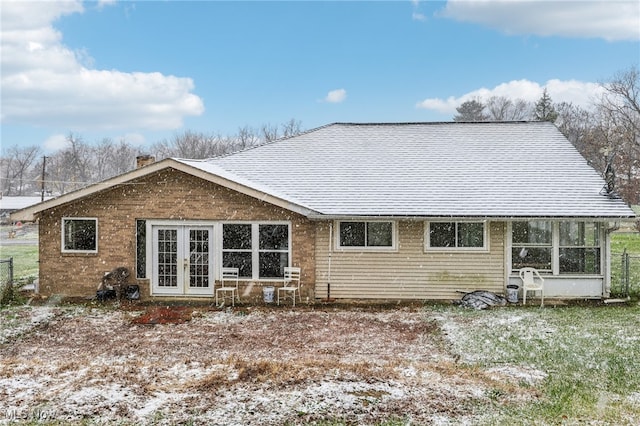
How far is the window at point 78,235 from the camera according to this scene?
47.9ft

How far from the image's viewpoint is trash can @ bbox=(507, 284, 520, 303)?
45.5 ft

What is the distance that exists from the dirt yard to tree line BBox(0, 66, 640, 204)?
87.2ft

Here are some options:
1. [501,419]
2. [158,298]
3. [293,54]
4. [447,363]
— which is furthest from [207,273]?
[293,54]

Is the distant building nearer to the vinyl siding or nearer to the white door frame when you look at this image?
the white door frame

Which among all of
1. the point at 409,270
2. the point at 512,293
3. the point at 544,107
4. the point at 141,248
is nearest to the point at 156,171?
the point at 141,248

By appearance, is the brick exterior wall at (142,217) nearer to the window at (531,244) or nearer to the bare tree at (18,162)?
the window at (531,244)

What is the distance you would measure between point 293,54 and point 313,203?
111 ft

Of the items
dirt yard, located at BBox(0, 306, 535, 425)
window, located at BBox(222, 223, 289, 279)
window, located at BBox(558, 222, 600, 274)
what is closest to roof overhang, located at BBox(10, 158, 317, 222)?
window, located at BBox(222, 223, 289, 279)

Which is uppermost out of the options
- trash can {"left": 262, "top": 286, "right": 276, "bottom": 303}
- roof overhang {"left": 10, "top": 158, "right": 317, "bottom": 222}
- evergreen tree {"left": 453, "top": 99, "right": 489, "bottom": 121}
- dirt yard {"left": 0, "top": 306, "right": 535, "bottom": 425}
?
evergreen tree {"left": 453, "top": 99, "right": 489, "bottom": 121}

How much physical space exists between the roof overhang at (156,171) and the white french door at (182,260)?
1.50m

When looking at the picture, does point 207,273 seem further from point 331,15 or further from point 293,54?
point 293,54

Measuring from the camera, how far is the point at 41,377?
7984 millimetres

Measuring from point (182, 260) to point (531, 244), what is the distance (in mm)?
9416

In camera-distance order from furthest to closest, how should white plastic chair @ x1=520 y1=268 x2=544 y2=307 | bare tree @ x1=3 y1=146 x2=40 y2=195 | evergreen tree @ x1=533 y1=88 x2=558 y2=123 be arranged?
bare tree @ x1=3 y1=146 x2=40 y2=195
evergreen tree @ x1=533 y1=88 x2=558 y2=123
white plastic chair @ x1=520 y1=268 x2=544 y2=307
